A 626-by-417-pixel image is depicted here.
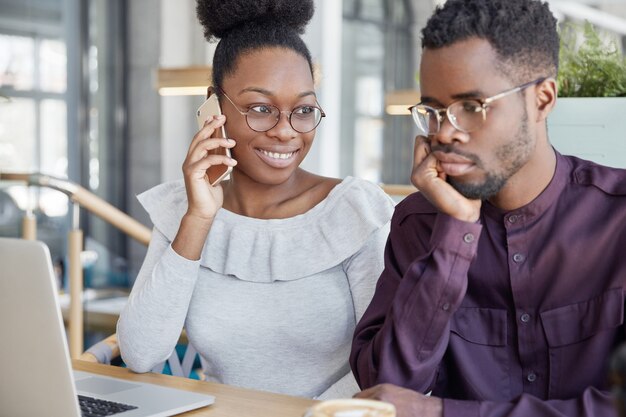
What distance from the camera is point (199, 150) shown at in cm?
196

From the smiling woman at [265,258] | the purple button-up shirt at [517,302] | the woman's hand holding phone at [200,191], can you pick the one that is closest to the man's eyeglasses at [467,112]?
the purple button-up shirt at [517,302]

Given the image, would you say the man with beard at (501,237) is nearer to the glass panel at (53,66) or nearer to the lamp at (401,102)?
the lamp at (401,102)

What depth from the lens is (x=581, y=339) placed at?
152 centimetres

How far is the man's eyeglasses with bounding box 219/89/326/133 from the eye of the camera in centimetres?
199

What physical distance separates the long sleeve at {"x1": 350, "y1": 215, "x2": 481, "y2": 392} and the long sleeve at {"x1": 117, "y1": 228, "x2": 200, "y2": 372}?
50 cm

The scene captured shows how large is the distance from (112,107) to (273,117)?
456 centimetres

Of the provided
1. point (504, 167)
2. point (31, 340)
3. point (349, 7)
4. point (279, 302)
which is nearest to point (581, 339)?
point (504, 167)

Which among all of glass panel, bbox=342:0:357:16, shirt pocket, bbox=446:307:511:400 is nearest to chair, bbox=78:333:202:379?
shirt pocket, bbox=446:307:511:400

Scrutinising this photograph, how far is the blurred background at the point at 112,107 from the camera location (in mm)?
5090

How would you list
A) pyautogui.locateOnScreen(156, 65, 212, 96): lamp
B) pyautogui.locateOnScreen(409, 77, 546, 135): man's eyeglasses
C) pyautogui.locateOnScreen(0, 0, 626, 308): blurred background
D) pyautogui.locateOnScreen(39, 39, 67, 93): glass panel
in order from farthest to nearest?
pyautogui.locateOnScreen(39, 39, 67, 93): glass panel → pyautogui.locateOnScreen(0, 0, 626, 308): blurred background → pyautogui.locateOnScreen(156, 65, 212, 96): lamp → pyautogui.locateOnScreen(409, 77, 546, 135): man's eyeglasses

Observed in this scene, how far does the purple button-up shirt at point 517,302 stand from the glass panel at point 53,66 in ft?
16.0

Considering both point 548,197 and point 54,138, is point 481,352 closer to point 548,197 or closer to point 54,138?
point 548,197

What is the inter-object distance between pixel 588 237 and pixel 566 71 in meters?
0.66

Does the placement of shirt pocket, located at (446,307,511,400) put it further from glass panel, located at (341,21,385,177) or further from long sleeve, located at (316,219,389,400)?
glass panel, located at (341,21,385,177)
